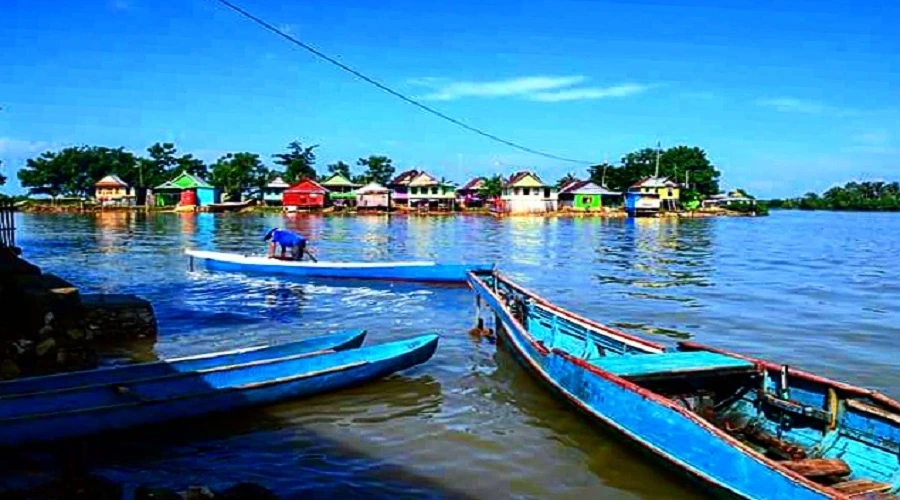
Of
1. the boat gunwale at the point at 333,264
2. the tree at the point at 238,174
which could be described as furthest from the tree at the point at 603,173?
the boat gunwale at the point at 333,264

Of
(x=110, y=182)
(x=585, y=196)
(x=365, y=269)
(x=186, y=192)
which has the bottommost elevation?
(x=365, y=269)

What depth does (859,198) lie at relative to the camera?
471 feet

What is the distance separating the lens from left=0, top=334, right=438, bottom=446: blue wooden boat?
23.0ft

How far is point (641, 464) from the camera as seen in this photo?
749cm

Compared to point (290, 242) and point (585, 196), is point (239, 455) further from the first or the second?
point (585, 196)

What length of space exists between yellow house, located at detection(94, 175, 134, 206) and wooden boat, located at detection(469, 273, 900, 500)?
9768cm

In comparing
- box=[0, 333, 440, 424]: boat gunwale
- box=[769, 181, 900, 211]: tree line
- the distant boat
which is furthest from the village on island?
box=[0, 333, 440, 424]: boat gunwale

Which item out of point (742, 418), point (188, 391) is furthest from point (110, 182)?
point (742, 418)

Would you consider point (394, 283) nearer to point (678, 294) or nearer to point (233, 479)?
point (678, 294)

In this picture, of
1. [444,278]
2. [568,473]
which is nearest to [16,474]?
[568,473]

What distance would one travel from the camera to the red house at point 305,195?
91125 mm

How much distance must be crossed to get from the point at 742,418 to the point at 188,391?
20.1 ft

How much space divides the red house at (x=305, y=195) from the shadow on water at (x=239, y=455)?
83.7 m

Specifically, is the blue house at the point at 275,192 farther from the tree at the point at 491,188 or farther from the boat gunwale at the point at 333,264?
the boat gunwale at the point at 333,264
